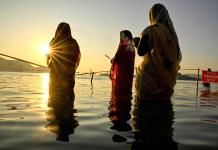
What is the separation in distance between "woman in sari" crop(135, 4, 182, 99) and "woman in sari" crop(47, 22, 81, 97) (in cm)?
369

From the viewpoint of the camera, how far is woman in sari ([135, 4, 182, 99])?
611 centimetres

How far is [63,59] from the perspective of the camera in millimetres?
9648

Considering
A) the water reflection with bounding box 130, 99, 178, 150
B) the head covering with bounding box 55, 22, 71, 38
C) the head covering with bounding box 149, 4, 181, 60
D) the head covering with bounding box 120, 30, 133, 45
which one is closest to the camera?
the water reflection with bounding box 130, 99, 178, 150

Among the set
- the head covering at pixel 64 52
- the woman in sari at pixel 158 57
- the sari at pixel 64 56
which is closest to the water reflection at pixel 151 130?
the woman in sari at pixel 158 57

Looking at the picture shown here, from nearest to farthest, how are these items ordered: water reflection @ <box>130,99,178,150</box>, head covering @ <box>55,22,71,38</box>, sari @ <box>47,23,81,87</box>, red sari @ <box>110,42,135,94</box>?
water reflection @ <box>130,99,178,150</box> → red sari @ <box>110,42,135,94</box> → sari @ <box>47,23,81,87</box> → head covering @ <box>55,22,71,38</box>

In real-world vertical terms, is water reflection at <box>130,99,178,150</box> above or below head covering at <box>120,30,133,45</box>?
below

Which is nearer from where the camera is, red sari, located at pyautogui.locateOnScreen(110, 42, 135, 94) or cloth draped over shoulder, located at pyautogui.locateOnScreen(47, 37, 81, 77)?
red sari, located at pyautogui.locateOnScreen(110, 42, 135, 94)

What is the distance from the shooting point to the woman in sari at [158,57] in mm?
6105

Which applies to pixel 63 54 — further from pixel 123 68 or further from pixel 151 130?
pixel 151 130

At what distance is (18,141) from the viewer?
3.06m

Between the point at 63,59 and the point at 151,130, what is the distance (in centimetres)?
639

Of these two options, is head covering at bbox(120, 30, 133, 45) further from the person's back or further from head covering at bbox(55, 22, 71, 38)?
head covering at bbox(55, 22, 71, 38)

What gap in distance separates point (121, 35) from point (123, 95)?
1816mm

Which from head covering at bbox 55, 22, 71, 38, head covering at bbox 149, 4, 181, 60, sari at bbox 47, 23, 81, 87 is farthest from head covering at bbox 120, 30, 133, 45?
head covering at bbox 149, 4, 181, 60
